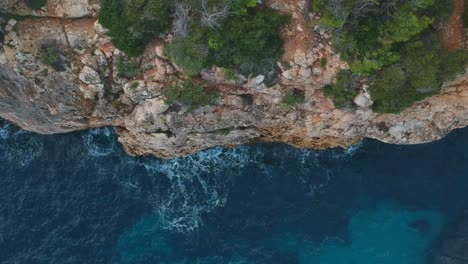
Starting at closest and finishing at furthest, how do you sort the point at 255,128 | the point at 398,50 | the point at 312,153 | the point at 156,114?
the point at 398,50 < the point at 156,114 < the point at 255,128 < the point at 312,153

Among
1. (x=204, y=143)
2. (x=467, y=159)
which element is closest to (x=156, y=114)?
(x=204, y=143)

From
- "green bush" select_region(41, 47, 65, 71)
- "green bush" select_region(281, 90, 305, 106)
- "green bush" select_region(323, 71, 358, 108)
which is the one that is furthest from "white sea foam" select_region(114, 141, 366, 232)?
"green bush" select_region(41, 47, 65, 71)

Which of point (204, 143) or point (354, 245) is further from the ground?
point (204, 143)

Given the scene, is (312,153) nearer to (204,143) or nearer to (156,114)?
(204,143)

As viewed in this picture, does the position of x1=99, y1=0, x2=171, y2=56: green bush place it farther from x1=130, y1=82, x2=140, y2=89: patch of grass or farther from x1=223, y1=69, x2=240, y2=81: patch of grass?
x1=223, y1=69, x2=240, y2=81: patch of grass

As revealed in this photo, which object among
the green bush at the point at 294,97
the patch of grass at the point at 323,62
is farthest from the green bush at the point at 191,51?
the patch of grass at the point at 323,62

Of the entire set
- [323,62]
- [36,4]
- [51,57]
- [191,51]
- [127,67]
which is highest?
[36,4]

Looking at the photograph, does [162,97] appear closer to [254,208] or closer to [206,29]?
[206,29]

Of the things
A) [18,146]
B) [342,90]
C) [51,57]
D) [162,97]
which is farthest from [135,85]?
[18,146]
